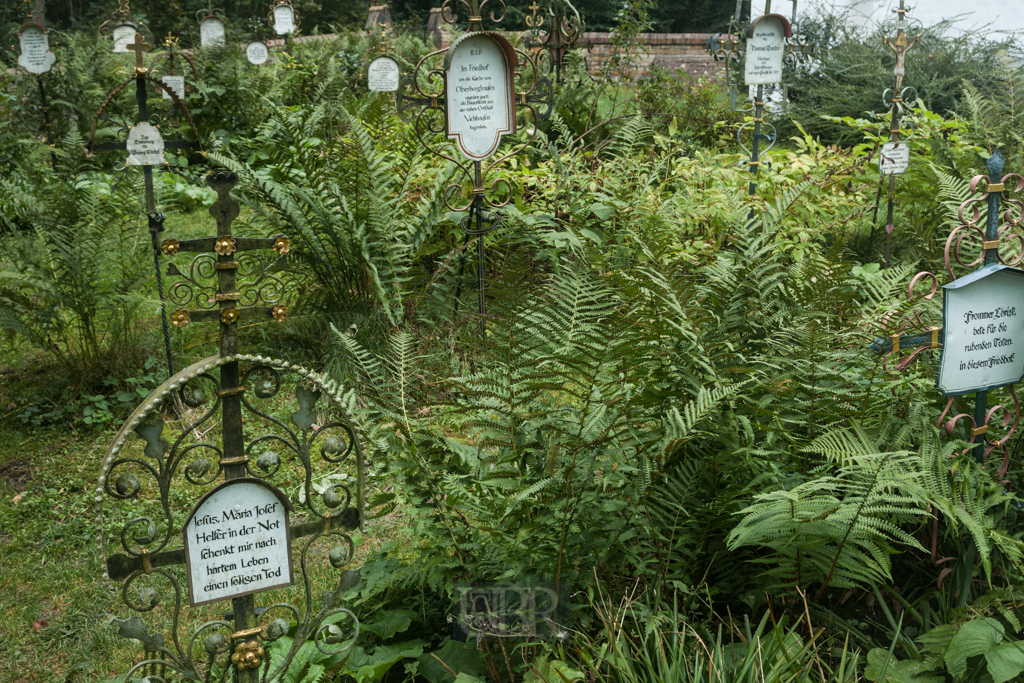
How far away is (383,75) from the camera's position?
31.4 feet

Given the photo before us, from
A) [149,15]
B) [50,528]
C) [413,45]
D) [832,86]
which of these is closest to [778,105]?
[832,86]

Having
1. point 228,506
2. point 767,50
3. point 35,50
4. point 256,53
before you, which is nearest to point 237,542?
point 228,506

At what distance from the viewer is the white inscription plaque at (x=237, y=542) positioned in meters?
1.88

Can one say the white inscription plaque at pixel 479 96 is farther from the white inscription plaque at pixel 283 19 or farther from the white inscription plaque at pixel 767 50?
the white inscription plaque at pixel 283 19

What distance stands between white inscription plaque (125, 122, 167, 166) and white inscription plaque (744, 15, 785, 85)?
14.5 ft

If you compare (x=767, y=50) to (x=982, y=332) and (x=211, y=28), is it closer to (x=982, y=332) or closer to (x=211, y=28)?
(x=982, y=332)

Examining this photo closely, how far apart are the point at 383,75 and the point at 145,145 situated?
5.45m

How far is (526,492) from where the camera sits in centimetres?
203

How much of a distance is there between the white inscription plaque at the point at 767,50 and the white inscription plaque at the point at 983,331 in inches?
172

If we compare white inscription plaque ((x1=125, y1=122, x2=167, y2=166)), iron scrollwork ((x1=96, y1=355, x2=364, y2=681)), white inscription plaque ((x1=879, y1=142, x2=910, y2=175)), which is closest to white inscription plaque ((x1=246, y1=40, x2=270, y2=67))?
white inscription plaque ((x1=125, y1=122, x2=167, y2=166))

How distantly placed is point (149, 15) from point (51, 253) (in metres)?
22.3

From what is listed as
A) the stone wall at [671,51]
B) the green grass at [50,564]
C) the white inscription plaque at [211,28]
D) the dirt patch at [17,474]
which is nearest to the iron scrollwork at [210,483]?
the green grass at [50,564]

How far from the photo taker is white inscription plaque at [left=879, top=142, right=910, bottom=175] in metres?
5.64

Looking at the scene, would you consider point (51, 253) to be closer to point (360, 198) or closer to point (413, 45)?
point (360, 198)
